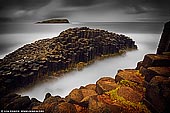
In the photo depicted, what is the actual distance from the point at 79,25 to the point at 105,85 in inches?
46.3

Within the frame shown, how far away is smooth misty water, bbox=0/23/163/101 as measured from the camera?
12.6 feet

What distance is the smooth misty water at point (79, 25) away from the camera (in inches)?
151

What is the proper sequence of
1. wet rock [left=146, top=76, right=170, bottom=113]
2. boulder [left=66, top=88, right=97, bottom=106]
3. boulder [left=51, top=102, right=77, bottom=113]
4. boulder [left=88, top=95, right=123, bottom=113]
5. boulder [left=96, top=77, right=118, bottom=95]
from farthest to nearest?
boulder [left=96, top=77, right=118, bottom=95] → boulder [left=66, top=88, right=97, bottom=106] → boulder [left=51, top=102, right=77, bottom=113] → boulder [left=88, top=95, right=123, bottom=113] → wet rock [left=146, top=76, right=170, bottom=113]

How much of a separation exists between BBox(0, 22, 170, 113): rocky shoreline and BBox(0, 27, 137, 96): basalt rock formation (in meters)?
0.02

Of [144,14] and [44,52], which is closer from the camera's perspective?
[144,14]

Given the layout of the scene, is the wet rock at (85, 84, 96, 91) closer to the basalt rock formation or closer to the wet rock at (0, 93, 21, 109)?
the basalt rock formation

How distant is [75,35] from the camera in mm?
4094

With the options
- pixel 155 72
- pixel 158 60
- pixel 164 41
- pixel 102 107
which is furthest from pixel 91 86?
pixel 164 41

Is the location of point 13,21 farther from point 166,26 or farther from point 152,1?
point 166,26

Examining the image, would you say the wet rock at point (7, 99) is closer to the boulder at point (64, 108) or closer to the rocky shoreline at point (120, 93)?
the rocky shoreline at point (120, 93)

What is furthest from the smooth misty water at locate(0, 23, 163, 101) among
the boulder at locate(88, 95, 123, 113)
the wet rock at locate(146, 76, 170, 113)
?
the wet rock at locate(146, 76, 170, 113)

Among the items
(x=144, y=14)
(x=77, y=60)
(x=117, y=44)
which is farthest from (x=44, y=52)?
(x=144, y=14)

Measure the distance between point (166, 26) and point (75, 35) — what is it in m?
1.67

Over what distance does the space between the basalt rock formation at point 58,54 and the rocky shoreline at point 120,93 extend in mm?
19
